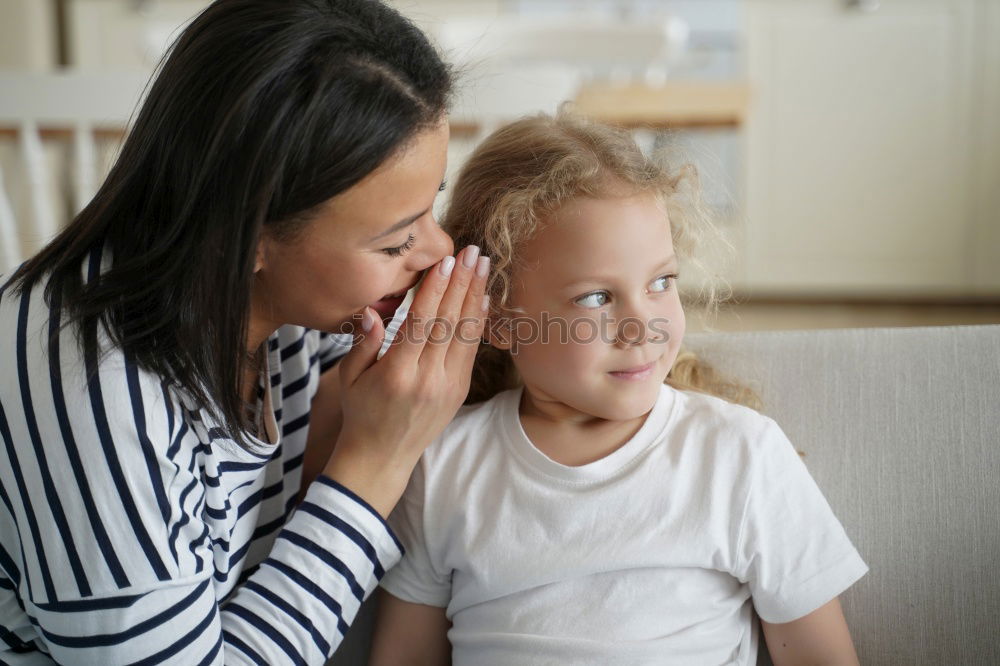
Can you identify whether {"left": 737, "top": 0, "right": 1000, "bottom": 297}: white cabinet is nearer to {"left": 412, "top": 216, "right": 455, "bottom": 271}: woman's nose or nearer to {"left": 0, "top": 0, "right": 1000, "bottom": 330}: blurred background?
{"left": 0, "top": 0, "right": 1000, "bottom": 330}: blurred background

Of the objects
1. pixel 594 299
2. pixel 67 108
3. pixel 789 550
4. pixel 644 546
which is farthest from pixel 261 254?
pixel 67 108

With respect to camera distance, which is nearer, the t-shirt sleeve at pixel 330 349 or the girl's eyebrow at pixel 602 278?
the girl's eyebrow at pixel 602 278

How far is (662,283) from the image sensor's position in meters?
0.94

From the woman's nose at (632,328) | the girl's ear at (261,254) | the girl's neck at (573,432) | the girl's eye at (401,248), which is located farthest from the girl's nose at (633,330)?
the girl's ear at (261,254)

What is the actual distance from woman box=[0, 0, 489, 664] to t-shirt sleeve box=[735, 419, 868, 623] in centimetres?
32

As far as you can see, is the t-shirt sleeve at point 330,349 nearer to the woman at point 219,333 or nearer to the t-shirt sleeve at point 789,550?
the woman at point 219,333

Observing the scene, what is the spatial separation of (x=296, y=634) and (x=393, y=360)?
271 mm

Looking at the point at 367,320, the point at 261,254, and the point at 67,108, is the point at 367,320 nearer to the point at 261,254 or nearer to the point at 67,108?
the point at 261,254

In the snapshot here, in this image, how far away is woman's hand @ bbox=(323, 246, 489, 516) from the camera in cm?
91

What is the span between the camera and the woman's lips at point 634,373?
918 mm

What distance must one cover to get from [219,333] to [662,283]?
0.43 meters

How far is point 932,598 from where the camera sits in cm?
96

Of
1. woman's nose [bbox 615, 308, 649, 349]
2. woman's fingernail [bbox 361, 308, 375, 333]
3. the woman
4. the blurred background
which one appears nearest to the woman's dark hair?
the woman

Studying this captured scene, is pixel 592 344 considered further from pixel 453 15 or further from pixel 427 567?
pixel 453 15
